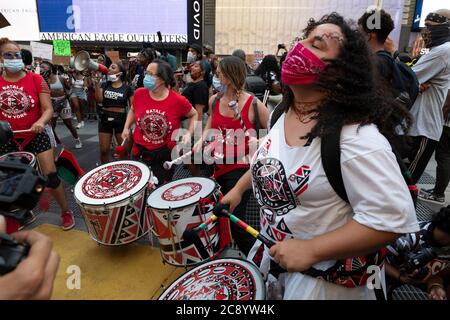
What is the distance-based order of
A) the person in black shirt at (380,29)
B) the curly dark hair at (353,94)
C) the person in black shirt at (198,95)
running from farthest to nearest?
the person in black shirt at (198,95) < the person in black shirt at (380,29) < the curly dark hair at (353,94)

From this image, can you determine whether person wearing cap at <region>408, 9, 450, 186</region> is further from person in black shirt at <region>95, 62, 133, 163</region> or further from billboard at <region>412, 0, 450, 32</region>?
billboard at <region>412, 0, 450, 32</region>

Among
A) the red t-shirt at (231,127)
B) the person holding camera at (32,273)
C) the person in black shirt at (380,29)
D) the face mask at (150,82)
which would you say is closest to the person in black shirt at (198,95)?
the face mask at (150,82)

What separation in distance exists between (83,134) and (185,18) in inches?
428

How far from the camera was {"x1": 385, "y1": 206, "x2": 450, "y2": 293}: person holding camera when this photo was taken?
71.1 inches

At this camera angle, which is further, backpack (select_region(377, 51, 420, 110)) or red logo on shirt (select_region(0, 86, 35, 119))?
red logo on shirt (select_region(0, 86, 35, 119))

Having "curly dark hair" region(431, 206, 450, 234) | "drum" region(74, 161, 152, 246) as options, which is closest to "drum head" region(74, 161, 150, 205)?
"drum" region(74, 161, 152, 246)

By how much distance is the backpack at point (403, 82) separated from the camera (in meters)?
2.54

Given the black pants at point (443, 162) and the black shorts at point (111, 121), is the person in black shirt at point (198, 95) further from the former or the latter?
the black pants at point (443, 162)

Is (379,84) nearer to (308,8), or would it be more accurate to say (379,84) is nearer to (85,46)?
(308,8)

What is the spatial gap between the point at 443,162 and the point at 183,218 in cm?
355

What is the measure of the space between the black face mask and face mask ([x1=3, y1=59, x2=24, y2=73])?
4.48 metres

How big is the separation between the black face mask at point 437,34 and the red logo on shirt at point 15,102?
4413 mm
